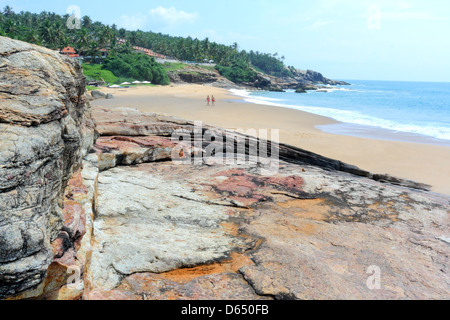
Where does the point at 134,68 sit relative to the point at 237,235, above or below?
above

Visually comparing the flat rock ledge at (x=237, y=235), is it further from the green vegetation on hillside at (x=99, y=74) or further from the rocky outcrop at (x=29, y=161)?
Result: the green vegetation on hillside at (x=99, y=74)

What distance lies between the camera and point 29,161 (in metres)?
3.13

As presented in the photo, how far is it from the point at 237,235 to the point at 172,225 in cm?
110

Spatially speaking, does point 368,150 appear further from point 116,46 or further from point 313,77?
point 313,77

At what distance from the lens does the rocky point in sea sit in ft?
10.5

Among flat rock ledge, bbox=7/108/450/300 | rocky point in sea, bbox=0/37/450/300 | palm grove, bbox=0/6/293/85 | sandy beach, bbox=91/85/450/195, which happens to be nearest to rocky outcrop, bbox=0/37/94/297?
rocky point in sea, bbox=0/37/450/300

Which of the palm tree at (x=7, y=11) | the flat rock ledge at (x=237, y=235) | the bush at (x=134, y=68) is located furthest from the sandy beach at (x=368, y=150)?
the palm tree at (x=7, y=11)

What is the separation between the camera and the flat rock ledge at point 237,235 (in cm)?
392

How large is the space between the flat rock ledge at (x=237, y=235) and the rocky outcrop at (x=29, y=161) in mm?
291

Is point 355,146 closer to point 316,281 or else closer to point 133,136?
point 133,136

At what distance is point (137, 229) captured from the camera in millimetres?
5062

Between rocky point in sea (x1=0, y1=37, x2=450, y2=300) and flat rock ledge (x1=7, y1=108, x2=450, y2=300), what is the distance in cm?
2

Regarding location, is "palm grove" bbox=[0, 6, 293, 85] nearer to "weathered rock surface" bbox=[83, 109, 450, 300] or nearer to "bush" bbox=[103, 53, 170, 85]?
"bush" bbox=[103, 53, 170, 85]

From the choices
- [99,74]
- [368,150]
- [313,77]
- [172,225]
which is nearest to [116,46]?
[99,74]
